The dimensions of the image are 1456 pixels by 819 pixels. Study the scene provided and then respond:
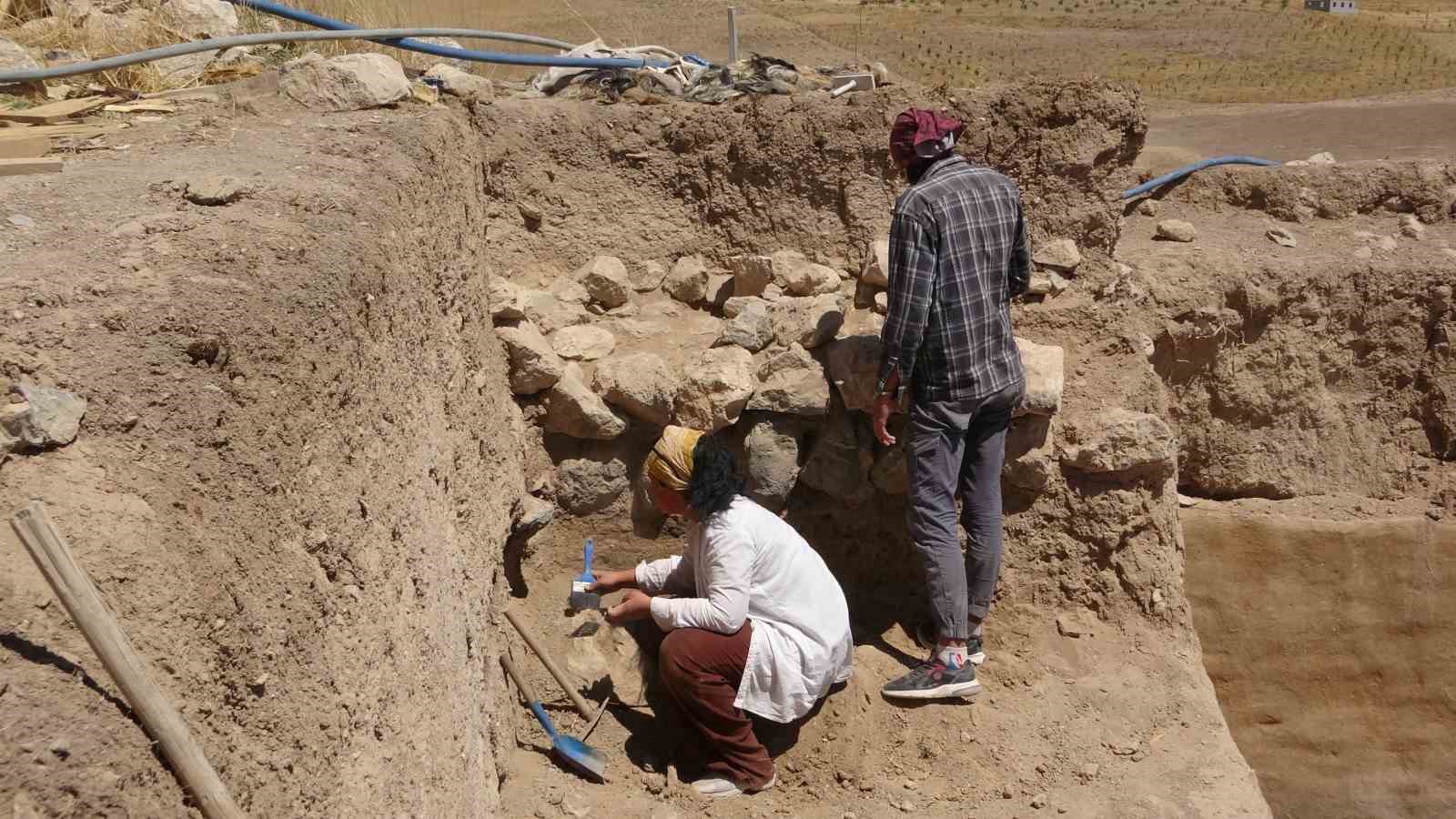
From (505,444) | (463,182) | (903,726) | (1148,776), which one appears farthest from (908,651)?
(463,182)

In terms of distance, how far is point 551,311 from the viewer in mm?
4270

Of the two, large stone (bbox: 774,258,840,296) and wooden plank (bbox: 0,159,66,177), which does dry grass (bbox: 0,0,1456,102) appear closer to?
large stone (bbox: 774,258,840,296)

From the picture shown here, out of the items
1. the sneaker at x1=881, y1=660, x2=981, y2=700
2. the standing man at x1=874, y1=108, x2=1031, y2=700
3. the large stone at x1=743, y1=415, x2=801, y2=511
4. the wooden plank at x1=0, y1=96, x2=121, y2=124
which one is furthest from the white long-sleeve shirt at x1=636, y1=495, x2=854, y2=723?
the wooden plank at x1=0, y1=96, x2=121, y2=124

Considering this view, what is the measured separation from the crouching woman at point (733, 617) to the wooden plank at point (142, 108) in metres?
2.30

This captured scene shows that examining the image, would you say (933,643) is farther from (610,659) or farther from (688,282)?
(688,282)

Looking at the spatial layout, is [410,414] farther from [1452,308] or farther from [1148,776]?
[1452,308]

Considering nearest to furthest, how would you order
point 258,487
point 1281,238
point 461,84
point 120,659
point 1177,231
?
point 120,659 → point 258,487 → point 461,84 → point 1177,231 → point 1281,238

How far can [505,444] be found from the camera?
12.5ft

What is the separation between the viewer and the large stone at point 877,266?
4168mm

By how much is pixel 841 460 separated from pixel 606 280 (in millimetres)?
1190

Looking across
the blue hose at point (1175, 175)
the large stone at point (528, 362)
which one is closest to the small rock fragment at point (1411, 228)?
the blue hose at point (1175, 175)

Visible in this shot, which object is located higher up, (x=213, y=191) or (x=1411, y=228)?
(x=213, y=191)

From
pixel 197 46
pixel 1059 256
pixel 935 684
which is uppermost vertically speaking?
pixel 197 46

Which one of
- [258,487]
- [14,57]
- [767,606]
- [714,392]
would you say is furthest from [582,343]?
[14,57]
